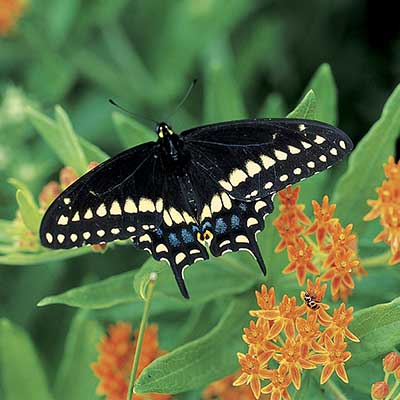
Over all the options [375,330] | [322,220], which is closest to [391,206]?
[322,220]

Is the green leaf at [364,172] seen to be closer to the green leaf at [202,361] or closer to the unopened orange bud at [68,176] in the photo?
the green leaf at [202,361]

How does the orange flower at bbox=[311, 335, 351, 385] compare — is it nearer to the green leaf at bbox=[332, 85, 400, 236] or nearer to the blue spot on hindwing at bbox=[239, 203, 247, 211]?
the blue spot on hindwing at bbox=[239, 203, 247, 211]

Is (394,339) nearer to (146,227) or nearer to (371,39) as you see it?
(146,227)

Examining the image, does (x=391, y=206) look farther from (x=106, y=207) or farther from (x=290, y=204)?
(x=106, y=207)

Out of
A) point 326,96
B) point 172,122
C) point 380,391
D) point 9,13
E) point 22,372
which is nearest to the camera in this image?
point 380,391

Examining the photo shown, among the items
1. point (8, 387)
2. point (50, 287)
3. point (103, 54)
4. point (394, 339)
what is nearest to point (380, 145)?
point (394, 339)

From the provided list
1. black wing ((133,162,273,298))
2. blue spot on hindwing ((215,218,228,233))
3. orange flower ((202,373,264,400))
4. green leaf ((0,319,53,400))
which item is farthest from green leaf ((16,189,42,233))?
orange flower ((202,373,264,400))

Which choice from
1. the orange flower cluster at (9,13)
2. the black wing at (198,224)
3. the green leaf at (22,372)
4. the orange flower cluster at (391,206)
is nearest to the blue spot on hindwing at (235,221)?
the black wing at (198,224)
